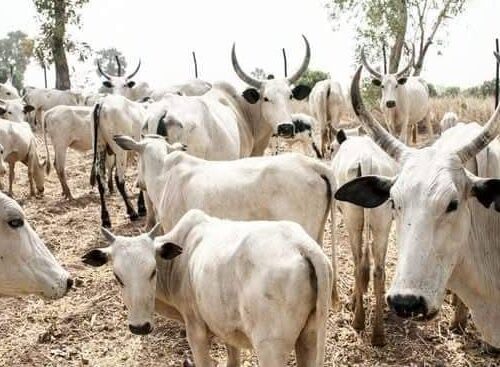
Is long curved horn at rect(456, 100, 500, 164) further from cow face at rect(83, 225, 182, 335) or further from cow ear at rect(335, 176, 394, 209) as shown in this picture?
cow face at rect(83, 225, 182, 335)

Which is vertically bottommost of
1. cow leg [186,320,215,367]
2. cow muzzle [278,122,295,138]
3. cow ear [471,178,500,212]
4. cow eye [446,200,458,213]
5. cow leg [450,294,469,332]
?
cow leg [450,294,469,332]

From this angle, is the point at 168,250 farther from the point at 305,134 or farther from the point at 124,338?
the point at 305,134

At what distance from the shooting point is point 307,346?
3734 millimetres

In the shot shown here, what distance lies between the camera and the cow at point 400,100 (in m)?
13.2

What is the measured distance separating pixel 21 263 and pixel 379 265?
2816 millimetres

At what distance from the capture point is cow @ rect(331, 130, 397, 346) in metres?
5.11

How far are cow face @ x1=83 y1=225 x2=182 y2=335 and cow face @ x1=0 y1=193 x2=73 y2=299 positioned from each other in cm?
50

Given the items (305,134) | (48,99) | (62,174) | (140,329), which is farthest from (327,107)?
(140,329)

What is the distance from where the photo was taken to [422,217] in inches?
118

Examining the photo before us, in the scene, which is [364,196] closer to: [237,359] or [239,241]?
[239,241]

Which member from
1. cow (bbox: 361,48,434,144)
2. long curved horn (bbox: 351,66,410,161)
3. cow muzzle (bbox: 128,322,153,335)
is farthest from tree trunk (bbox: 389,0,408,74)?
cow muzzle (bbox: 128,322,153,335)

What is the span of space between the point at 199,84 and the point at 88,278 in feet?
17.3

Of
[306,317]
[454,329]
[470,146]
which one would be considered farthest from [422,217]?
[454,329]

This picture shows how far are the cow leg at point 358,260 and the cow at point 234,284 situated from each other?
1.44m
